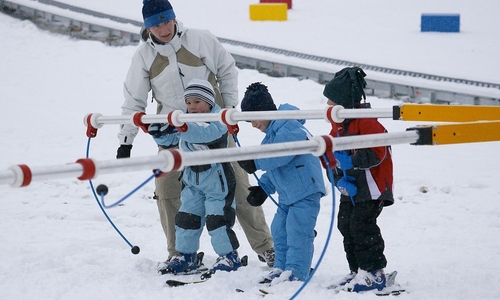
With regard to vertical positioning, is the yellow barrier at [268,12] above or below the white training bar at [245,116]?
above

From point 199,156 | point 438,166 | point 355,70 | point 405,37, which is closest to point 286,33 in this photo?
point 405,37

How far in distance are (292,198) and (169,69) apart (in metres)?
1.51

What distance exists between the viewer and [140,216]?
24.1ft

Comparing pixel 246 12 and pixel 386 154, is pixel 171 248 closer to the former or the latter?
pixel 386 154

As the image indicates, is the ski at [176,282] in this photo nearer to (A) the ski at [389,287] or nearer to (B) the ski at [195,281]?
(B) the ski at [195,281]

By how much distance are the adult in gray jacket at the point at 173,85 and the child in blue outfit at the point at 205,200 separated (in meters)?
0.31

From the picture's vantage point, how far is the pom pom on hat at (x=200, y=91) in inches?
213

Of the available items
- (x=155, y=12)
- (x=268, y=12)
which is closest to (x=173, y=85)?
(x=155, y=12)

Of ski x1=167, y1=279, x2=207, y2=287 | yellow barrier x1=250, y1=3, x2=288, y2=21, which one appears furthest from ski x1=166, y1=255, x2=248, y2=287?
yellow barrier x1=250, y1=3, x2=288, y2=21

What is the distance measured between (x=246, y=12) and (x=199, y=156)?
52.8 ft

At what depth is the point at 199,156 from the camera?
10.9 ft

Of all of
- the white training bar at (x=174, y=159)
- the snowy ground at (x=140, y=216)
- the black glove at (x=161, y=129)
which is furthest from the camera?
the black glove at (x=161, y=129)

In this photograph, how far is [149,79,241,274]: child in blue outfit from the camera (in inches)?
212

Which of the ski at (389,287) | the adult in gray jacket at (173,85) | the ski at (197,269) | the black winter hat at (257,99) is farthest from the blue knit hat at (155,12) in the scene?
the ski at (389,287)
